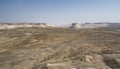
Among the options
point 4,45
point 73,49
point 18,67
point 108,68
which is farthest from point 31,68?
point 4,45

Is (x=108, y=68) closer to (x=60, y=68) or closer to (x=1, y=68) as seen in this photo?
(x=60, y=68)

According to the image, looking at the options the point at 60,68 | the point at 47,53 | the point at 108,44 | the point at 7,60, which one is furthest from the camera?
the point at 108,44

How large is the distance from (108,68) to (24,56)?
277 inches

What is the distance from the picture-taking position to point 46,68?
12.5 meters

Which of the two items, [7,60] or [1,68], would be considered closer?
[1,68]

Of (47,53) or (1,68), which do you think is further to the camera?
(47,53)

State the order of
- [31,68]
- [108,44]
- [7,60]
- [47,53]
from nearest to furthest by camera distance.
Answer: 1. [31,68]
2. [7,60]
3. [47,53]
4. [108,44]

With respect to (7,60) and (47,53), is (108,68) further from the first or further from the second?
(7,60)

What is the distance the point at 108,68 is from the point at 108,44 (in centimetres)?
876

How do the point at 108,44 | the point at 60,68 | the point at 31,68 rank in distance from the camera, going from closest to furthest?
1. the point at 60,68
2. the point at 31,68
3. the point at 108,44

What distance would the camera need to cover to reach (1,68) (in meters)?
13.7

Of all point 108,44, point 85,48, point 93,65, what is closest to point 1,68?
point 93,65

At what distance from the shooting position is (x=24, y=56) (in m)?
16.3

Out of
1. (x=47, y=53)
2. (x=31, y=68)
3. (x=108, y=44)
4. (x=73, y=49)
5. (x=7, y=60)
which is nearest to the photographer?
(x=31, y=68)
